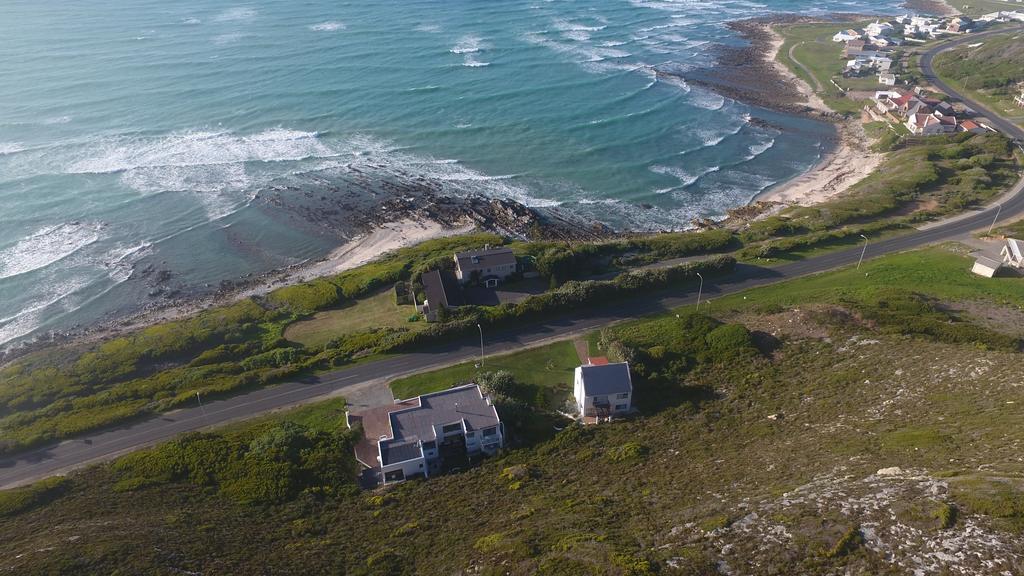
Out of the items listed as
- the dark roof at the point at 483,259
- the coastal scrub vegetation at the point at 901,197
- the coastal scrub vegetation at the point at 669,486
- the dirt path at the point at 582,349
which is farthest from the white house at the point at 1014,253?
the dark roof at the point at 483,259

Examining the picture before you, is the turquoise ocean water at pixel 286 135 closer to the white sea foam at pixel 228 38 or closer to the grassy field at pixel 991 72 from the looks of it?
the white sea foam at pixel 228 38

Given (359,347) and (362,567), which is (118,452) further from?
(362,567)

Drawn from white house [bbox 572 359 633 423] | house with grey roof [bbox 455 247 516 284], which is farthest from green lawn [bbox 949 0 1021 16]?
white house [bbox 572 359 633 423]

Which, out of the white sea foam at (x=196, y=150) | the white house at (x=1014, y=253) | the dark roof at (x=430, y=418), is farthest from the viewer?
the white sea foam at (x=196, y=150)

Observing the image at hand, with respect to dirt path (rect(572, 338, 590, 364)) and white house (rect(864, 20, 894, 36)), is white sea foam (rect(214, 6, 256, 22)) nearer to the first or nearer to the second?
dirt path (rect(572, 338, 590, 364))

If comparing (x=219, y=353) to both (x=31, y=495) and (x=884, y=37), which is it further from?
(x=884, y=37)

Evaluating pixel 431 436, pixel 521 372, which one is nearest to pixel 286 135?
pixel 521 372

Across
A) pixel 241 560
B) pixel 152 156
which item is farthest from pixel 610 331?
pixel 152 156
